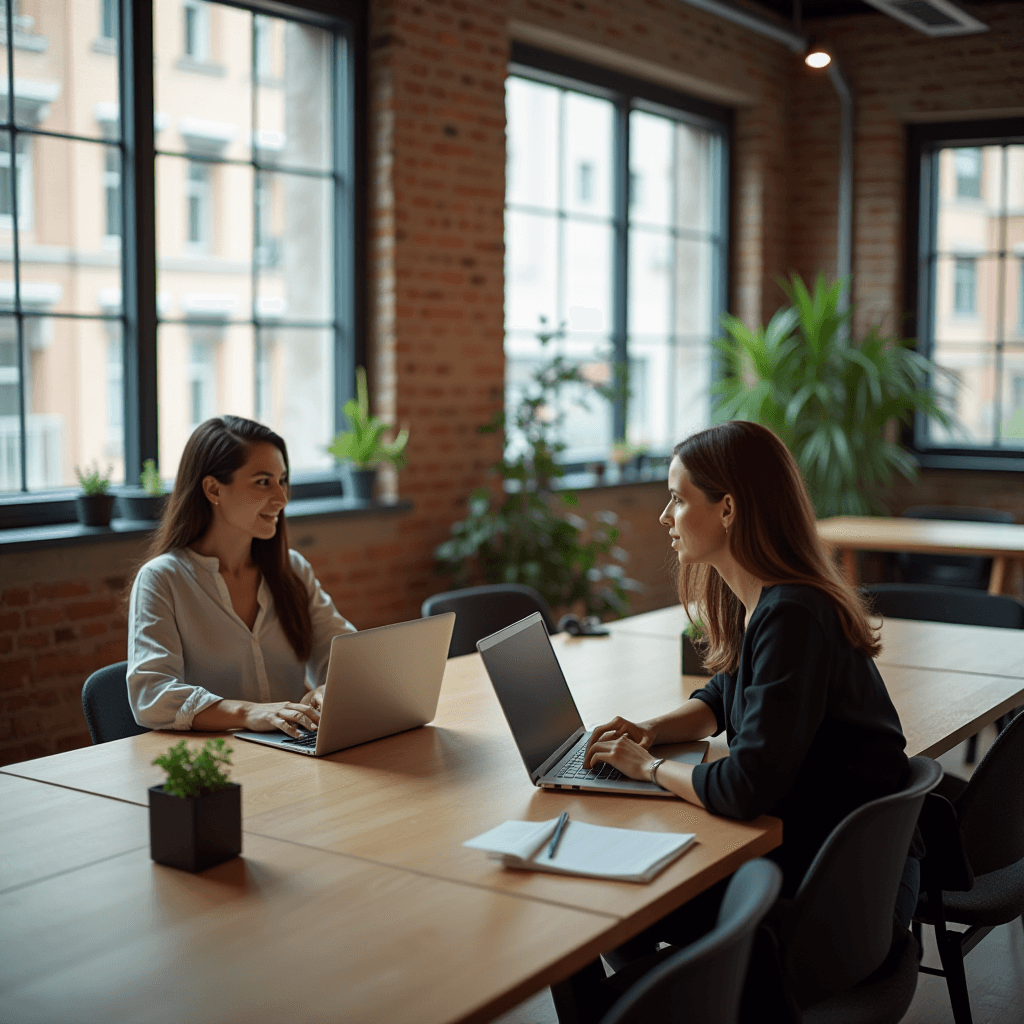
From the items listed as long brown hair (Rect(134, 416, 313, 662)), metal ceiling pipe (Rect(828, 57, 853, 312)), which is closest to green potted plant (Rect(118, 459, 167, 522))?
long brown hair (Rect(134, 416, 313, 662))

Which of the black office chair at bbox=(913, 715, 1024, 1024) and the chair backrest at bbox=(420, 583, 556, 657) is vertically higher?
the chair backrest at bbox=(420, 583, 556, 657)

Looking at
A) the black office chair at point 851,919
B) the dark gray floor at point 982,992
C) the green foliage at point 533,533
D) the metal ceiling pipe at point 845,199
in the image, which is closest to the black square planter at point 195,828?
the black office chair at point 851,919

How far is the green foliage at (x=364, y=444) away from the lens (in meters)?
4.98

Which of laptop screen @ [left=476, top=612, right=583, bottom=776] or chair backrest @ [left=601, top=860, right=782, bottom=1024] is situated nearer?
chair backrest @ [left=601, top=860, right=782, bottom=1024]

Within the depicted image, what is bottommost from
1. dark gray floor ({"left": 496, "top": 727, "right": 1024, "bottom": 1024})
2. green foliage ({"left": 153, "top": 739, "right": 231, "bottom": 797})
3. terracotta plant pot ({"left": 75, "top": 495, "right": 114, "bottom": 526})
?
dark gray floor ({"left": 496, "top": 727, "right": 1024, "bottom": 1024})

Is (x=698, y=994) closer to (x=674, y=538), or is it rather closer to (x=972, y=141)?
(x=674, y=538)

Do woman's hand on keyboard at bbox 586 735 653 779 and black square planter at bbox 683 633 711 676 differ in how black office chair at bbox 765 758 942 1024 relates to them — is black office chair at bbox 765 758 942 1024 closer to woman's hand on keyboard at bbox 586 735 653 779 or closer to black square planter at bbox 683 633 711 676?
woman's hand on keyboard at bbox 586 735 653 779

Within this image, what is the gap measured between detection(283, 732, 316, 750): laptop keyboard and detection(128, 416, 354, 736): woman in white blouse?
184mm

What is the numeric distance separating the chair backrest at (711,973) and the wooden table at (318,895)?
129 mm

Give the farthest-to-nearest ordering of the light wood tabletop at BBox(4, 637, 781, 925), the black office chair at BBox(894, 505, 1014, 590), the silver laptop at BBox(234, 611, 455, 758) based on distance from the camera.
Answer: the black office chair at BBox(894, 505, 1014, 590) < the silver laptop at BBox(234, 611, 455, 758) < the light wood tabletop at BBox(4, 637, 781, 925)

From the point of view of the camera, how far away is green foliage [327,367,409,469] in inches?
196

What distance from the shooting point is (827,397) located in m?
6.93

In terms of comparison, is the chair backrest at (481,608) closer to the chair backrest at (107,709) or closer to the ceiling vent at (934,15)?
the chair backrest at (107,709)

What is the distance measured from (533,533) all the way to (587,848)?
3.61m
